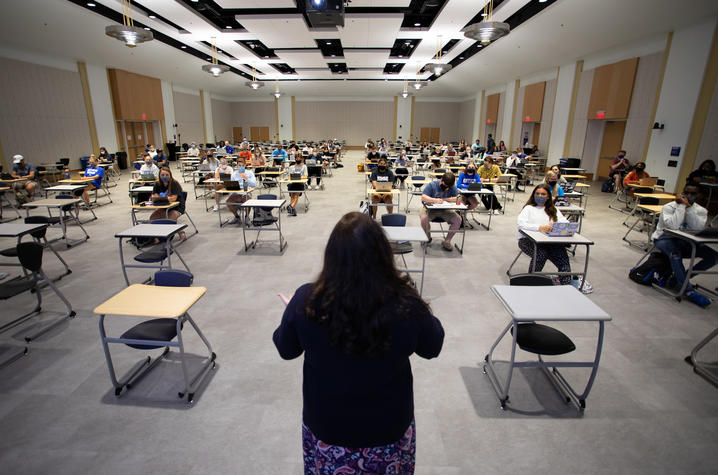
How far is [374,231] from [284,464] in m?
1.96

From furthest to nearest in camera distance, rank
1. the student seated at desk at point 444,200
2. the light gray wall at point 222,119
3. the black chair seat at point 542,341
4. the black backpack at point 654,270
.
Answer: the light gray wall at point 222,119 < the student seated at desk at point 444,200 < the black backpack at point 654,270 < the black chair seat at point 542,341

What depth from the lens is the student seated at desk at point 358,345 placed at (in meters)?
1.12

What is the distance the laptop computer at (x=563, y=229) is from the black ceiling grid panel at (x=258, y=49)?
1479cm

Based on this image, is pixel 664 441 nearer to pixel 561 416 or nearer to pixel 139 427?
pixel 561 416

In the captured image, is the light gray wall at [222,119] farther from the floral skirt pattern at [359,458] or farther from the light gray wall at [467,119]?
the floral skirt pattern at [359,458]

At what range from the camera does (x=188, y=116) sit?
24031mm

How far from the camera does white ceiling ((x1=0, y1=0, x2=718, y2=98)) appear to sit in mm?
9694

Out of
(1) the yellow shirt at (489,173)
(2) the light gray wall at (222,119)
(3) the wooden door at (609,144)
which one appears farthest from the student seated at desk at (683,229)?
(2) the light gray wall at (222,119)

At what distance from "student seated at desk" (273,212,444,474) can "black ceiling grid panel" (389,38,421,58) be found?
1590 centimetres

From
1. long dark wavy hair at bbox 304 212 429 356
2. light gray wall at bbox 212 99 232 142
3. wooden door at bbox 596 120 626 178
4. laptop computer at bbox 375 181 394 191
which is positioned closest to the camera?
long dark wavy hair at bbox 304 212 429 356

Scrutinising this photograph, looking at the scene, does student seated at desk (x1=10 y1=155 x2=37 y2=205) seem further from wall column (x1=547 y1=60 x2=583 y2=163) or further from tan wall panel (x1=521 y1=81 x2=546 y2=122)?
tan wall panel (x1=521 y1=81 x2=546 y2=122)

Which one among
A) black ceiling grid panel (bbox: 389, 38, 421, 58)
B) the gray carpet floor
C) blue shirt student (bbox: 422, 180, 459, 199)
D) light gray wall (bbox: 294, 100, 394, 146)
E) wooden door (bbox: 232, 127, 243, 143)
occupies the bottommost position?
the gray carpet floor

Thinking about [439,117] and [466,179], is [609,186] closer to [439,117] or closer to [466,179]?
[466,179]

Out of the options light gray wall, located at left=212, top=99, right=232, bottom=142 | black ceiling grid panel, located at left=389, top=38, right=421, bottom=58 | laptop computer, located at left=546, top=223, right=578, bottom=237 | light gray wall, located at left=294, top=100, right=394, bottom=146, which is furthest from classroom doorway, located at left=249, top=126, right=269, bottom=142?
laptop computer, located at left=546, top=223, right=578, bottom=237
